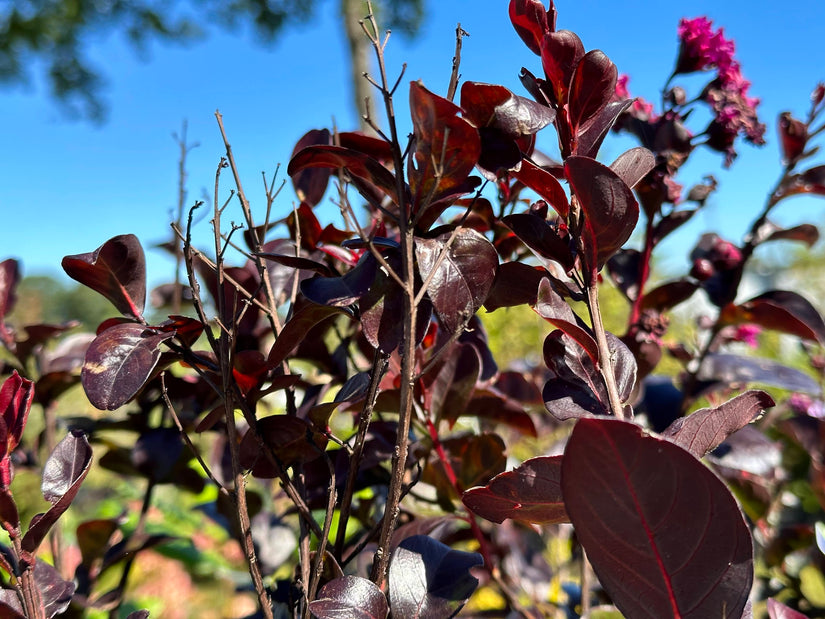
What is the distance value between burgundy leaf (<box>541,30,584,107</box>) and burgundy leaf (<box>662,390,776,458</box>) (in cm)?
36

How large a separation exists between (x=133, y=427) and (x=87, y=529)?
180 mm

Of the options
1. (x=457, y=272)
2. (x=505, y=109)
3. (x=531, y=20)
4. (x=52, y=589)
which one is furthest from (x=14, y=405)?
(x=531, y=20)

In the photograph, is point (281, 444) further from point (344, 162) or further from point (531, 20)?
point (531, 20)

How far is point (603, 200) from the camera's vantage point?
60 centimetres

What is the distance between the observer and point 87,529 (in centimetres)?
106

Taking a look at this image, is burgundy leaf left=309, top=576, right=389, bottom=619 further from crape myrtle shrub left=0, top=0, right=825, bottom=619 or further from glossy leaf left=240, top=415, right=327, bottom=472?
glossy leaf left=240, top=415, right=327, bottom=472

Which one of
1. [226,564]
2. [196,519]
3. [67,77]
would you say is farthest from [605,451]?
[67,77]

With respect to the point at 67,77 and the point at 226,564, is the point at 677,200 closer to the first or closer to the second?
the point at 226,564

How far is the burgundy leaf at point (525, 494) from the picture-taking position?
0.56 meters

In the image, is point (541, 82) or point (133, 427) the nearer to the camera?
point (541, 82)

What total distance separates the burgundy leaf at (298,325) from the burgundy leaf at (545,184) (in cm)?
24

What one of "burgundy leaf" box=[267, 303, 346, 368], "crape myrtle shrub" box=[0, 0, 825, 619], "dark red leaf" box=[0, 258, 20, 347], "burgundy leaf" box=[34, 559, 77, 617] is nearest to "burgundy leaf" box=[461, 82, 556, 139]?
"crape myrtle shrub" box=[0, 0, 825, 619]

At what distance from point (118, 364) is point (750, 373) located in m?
0.95

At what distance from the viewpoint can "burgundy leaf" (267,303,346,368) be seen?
65 cm
